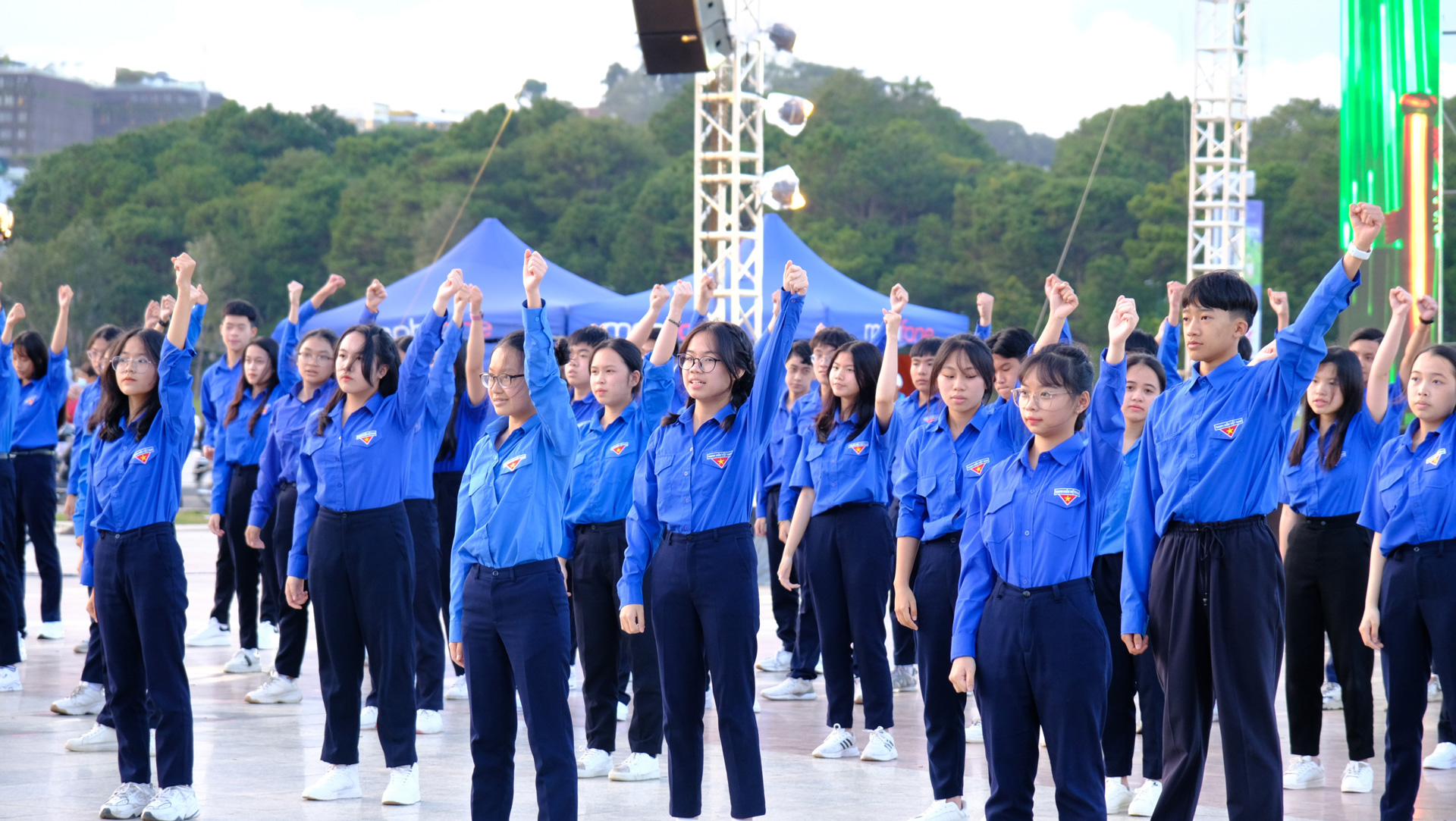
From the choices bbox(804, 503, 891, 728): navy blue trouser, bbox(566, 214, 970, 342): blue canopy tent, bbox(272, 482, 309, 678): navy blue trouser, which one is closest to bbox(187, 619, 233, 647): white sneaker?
bbox(272, 482, 309, 678): navy blue trouser

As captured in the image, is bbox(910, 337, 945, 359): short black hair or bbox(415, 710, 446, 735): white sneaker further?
bbox(415, 710, 446, 735): white sneaker

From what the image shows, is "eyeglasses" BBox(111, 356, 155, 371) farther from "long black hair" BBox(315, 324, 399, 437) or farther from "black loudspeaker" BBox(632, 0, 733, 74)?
"black loudspeaker" BBox(632, 0, 733, 74)

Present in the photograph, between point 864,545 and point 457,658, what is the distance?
78.7 inches

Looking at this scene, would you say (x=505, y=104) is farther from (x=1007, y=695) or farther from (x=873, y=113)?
(x=1007, y=695)

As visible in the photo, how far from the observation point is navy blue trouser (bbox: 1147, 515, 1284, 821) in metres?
3.96

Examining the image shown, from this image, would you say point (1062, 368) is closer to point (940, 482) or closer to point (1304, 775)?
point (940, 482)

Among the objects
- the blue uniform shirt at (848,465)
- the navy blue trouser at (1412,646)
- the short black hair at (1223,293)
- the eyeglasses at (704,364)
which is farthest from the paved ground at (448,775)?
the short black hair at (1223,293)

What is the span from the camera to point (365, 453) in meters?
5.10

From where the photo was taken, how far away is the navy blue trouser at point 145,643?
15.7 feet

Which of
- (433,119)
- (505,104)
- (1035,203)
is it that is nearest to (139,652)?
(1035,203)

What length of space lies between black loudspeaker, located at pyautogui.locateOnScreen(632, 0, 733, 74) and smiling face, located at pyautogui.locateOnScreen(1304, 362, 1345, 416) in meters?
3.14

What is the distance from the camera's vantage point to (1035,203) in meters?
34.6

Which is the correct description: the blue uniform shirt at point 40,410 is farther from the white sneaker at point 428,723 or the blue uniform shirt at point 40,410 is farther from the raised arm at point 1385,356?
the raised arm at point 1385,356

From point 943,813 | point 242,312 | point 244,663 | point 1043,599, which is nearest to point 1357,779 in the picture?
point 943,813
